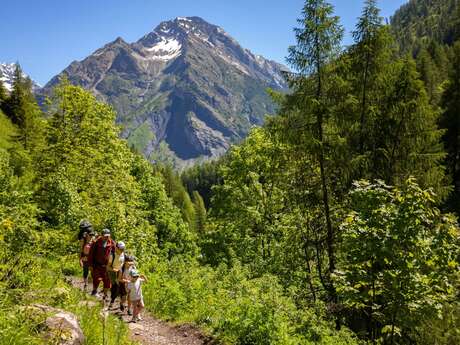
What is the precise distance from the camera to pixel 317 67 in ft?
49.1

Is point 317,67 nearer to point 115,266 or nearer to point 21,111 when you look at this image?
point 115,266

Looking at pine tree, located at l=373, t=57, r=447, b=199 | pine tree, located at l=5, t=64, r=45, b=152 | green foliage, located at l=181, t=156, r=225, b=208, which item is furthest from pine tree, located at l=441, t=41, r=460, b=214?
A: green foliage, located at l=181, t=156, r=225, b=208

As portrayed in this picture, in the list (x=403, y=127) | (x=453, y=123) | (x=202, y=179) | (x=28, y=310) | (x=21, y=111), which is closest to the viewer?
(x=28, y=310)

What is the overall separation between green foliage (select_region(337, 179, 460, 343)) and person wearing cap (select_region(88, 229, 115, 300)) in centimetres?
639

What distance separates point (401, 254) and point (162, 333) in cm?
666

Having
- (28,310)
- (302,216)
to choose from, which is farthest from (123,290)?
(302,216)

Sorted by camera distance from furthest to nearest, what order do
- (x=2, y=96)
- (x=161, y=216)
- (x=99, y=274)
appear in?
(x=2, y=96), (x=161, y=216), (x=99, y=274)

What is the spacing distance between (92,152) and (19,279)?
20123 millimetres

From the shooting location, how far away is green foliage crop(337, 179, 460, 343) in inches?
277

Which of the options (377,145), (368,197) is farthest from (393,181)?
(368,197)

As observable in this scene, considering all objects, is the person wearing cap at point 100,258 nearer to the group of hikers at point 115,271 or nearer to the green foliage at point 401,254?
the group of hikers at point 115,271

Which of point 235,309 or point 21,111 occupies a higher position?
point 21,111

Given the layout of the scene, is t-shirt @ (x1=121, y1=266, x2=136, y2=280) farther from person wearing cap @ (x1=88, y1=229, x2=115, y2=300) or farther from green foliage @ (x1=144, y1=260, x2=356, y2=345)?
green foliage @ (x1=144, y1=260, x2=356, y2=345)

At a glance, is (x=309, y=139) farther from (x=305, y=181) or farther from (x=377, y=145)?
(x=377, y=145)
